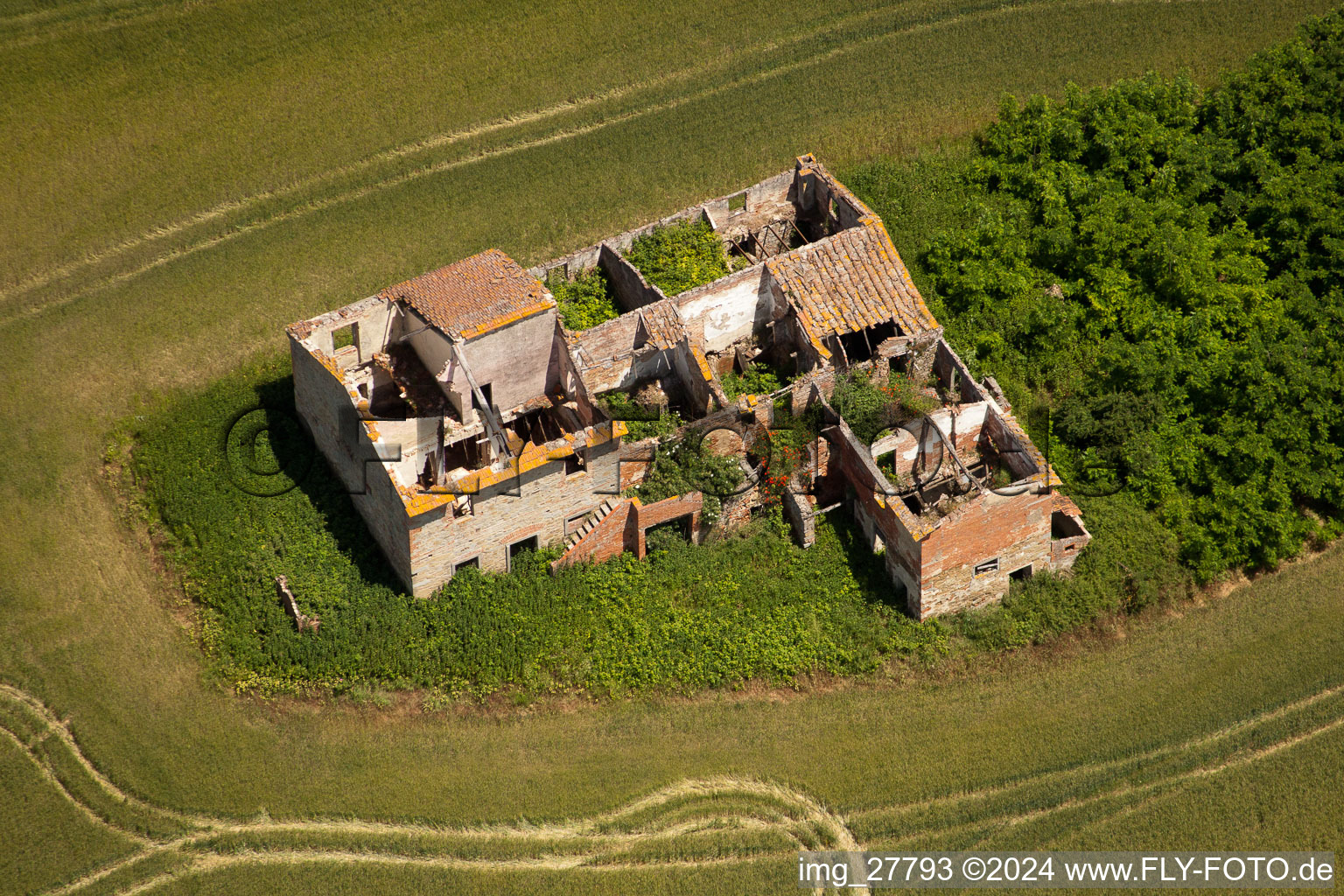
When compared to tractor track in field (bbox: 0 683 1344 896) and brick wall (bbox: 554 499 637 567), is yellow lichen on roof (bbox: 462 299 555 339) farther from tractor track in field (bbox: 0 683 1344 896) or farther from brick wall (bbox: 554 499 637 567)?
tractor track in field (bbox: 0 683 1344 896)

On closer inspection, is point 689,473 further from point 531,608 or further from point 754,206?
point 754,206

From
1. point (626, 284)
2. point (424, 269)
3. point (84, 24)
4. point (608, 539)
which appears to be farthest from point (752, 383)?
point (84, 24)

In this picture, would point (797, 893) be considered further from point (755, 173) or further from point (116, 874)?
point (755, 173)

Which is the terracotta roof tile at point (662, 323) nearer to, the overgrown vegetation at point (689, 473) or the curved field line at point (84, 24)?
the overgrown vegetation at point (689, 473)

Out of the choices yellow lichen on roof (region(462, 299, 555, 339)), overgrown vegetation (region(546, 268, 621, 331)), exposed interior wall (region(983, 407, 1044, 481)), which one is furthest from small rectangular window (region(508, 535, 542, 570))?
exposed interior wall (region(983, 407, 1044, 481))

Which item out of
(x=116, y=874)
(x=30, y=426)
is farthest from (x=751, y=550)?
(x=30, y=426)
